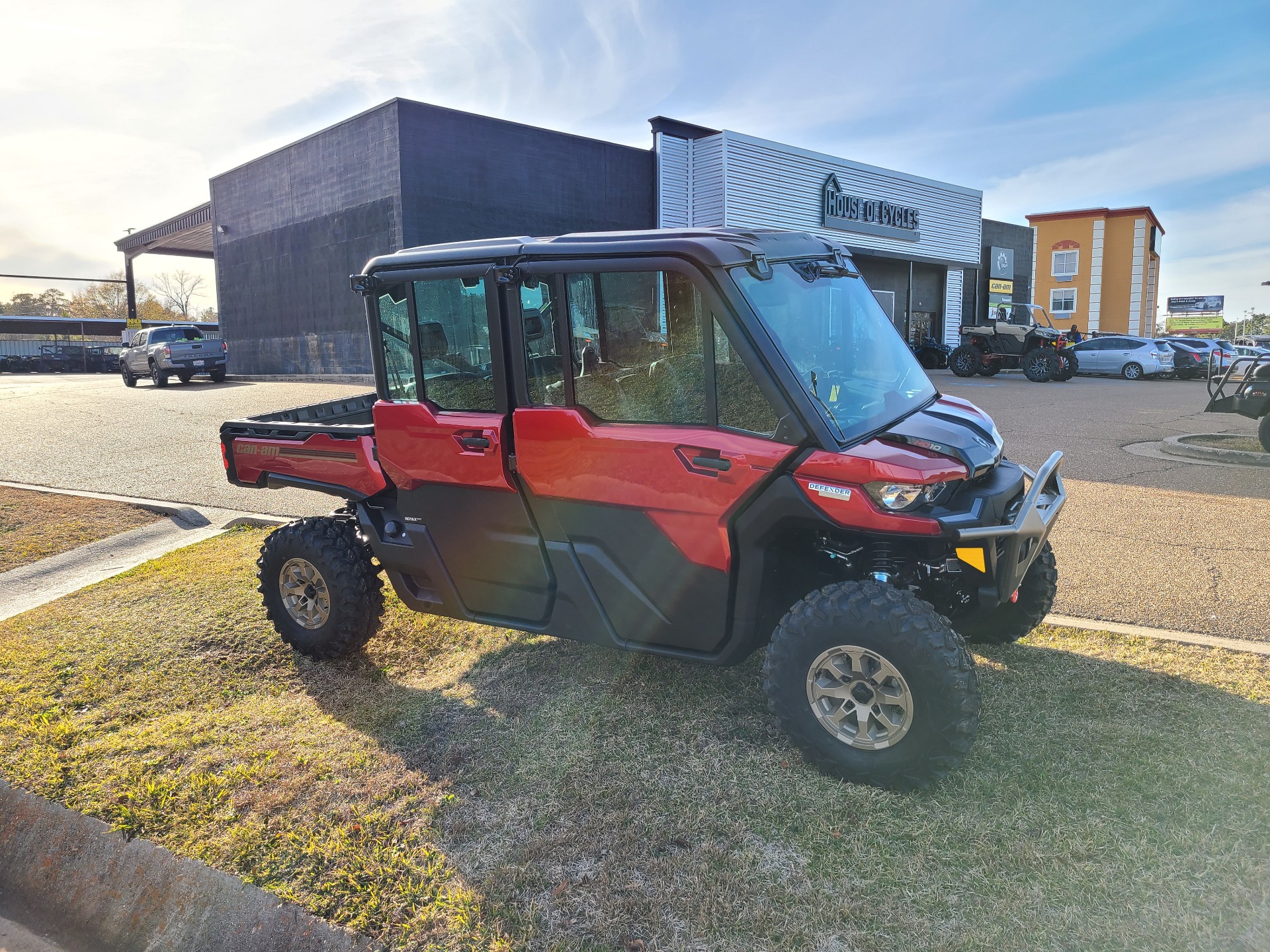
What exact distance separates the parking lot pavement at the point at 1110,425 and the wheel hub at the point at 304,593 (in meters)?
8.15

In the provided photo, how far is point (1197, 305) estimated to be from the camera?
4518 inches

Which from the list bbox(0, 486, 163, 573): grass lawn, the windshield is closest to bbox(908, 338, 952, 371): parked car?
bbox(0, 486, 163, 573): grass lawn

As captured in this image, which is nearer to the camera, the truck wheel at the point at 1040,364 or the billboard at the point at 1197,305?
the truck wheel at the point at 1040,364

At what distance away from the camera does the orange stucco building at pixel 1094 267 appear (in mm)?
52594

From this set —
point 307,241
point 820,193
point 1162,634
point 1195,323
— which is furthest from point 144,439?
point 1195,323

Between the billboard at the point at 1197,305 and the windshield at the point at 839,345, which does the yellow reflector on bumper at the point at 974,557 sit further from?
the billboard at the point at 1197,305

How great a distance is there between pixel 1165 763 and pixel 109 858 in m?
4.23

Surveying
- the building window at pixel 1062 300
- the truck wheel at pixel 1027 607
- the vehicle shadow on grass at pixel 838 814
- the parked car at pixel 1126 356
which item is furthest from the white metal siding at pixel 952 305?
the vehicle shadow on grass at pixel 838 814

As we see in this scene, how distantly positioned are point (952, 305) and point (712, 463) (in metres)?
39.7

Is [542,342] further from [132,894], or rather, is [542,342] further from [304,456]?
[132,894]

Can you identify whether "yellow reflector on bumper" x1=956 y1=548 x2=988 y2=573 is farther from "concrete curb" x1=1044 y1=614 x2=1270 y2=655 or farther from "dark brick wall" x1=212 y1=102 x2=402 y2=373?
"dark brick wall" x1=212 y1=102 x2=402 y2=373

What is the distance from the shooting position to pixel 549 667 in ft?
15.2

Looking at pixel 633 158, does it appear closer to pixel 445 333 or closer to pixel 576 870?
pixel 445 333

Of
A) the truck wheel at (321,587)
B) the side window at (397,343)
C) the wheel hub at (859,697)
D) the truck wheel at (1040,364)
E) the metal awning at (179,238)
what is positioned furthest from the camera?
the metal awning at (179,238)
